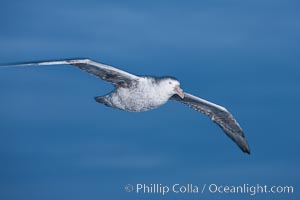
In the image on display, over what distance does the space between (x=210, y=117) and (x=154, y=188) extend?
2595mm

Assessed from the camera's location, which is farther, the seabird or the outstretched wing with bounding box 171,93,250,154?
Answer: the outstretched wing with bounding box 171,93,250,154

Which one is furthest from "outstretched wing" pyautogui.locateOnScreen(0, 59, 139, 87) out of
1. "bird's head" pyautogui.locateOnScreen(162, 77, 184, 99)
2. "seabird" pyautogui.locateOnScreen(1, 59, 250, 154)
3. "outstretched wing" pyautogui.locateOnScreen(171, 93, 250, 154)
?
"outstretched wing" pyautogui.locateOnScreen(171, 93, 250, 154)

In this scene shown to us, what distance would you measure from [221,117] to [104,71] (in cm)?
332

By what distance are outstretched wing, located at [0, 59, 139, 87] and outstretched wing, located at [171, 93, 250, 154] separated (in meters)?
1.82

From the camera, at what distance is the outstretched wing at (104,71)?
40.0 ft

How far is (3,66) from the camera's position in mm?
11547

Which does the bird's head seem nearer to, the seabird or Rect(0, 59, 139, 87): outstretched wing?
the seabird

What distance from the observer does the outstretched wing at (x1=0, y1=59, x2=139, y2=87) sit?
12.2 m

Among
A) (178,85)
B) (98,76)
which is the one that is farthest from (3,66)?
(178,85)

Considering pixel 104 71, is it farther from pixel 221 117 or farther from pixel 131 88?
pixel 221 117

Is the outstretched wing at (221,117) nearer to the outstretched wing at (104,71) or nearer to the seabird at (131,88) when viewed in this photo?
the seabird at (131,88)

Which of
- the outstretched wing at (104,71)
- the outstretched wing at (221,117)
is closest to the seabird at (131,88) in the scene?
the outstretched wing at (104,71)

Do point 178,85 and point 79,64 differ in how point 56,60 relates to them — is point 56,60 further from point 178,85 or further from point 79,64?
point 178,85

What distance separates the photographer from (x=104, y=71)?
1279 cm
